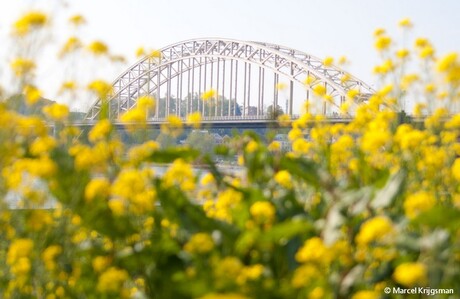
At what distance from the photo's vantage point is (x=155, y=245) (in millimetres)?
1763

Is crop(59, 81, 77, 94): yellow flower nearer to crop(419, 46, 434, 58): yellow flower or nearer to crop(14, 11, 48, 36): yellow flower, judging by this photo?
crop(14, 11, 48, 36): yellow flower

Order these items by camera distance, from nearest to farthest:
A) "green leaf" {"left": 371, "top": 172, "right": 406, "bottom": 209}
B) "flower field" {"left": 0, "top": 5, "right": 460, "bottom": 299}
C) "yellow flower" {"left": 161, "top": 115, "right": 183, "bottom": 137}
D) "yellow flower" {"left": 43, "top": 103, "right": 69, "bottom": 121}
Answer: "flower field" {"left": 0, "top": 5, "right": 460, "bottom": 299}
"green leaf" {"left": 371, "top": 172, "right": 406, "bottom": 209}
"yellow flower" {"left": 43, "top": 103, "right": 69, "bottom": 121}
"yellow flower" {"left": 161, "top": 115, "right": 183, "bottom": 137}

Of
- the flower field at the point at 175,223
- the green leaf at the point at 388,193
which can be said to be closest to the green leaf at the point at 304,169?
the flower field at the point at 175,223

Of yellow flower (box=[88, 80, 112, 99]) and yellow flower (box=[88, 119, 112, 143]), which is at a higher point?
yellow flower (box=[88, 80, 112, 99])

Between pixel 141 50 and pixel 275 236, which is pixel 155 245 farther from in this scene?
pixel 141 50

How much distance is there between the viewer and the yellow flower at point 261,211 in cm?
156

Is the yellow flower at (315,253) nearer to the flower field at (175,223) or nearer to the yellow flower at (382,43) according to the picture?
the flower field at (175,223)

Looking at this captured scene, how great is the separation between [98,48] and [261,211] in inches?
34.4

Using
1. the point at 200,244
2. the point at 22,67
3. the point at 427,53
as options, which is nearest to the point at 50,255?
the point at 200,244

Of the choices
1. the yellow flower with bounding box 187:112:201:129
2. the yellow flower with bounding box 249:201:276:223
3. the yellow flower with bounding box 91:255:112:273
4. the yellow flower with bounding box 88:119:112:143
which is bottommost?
the yellow flower with bounding box 91:255:112:273

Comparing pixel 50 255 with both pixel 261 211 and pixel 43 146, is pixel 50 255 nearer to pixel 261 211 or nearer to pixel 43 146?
pixel 43 146

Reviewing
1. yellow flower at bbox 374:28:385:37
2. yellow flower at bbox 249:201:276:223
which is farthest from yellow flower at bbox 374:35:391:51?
yellow flower at bbox 249:201:276:223

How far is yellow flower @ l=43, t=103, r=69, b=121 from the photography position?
1.89 m

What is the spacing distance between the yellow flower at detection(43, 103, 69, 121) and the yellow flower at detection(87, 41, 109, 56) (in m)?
0.28
